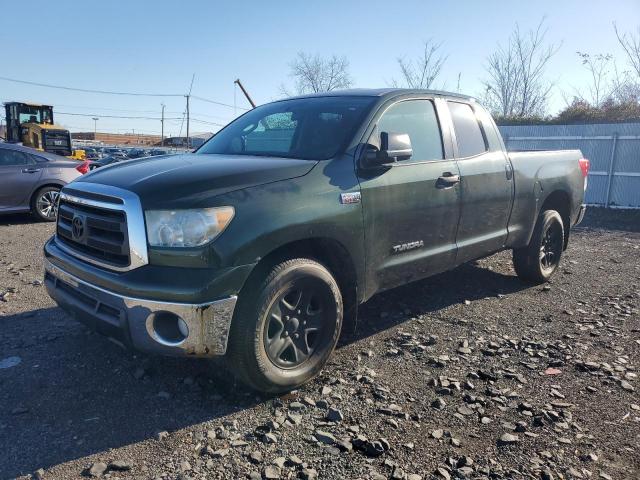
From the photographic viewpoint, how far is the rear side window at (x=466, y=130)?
468cm

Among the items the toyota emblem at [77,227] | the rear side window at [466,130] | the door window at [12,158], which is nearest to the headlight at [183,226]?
the toyota emblem at [77,227]

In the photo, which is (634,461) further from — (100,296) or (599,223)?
(599,223)

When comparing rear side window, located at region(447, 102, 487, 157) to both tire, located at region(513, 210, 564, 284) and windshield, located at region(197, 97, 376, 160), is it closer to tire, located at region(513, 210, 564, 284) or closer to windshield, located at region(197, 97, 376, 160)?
windshield, located at region(197, 97, 376, 160)

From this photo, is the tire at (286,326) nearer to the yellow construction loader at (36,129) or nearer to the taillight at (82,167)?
the taillight at (82,167)

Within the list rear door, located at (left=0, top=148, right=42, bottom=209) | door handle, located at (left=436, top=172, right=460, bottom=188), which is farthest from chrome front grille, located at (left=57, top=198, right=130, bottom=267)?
rear door, located at (left=0, top=148, right=42, bottom=209)

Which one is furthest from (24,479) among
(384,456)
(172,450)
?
(384,456)

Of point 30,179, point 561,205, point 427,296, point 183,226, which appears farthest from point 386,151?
point 30,179

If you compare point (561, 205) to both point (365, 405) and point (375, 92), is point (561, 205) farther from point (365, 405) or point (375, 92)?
point (365, 405)

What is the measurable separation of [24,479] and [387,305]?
3355 mm

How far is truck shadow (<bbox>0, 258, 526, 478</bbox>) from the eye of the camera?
2.75m

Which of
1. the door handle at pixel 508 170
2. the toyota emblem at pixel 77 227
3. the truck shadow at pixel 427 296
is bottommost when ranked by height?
the truck shadow at pixel 427 296

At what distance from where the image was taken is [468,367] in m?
3.76

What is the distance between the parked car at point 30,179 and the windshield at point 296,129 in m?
6.49

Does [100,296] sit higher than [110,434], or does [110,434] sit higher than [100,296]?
[100,296]
